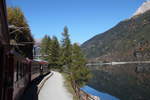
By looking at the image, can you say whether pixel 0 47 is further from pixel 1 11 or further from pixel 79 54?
pixel 79 54

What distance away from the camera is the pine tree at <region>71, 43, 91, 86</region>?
5609 centimetres

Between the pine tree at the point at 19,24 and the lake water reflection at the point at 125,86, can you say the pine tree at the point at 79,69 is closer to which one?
the lake water reflection at the point at 125,86

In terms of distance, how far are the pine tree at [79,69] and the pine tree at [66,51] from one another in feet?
41.8

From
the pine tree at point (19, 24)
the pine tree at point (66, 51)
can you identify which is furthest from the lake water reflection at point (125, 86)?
the pine tree at point (19, 24)

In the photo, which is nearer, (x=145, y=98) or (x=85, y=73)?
(x=145, y=98)

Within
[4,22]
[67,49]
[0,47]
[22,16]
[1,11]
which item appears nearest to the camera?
[1,11]

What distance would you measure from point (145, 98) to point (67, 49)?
35.8 m

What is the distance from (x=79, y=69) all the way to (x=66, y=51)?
61.4 ft

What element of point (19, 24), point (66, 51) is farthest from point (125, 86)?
point (19, 24)

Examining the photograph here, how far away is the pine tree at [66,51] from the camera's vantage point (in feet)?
239

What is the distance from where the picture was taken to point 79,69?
2228 inches

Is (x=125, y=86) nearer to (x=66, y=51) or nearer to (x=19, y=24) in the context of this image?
(x=66, y=51)

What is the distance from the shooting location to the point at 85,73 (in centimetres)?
5650

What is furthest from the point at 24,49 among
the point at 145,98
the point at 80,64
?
the point at 145,98
